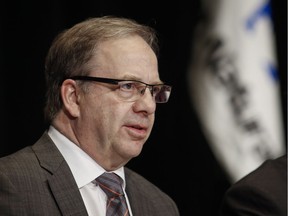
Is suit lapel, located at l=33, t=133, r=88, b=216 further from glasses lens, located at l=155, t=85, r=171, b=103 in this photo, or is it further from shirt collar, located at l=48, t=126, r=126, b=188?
glasses lens, located at l=155, t=85, r=171, b=103

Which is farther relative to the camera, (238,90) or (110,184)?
(238,90)

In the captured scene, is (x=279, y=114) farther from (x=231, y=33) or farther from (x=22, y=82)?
(x=22, y=82)

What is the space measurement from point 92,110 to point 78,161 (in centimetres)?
20

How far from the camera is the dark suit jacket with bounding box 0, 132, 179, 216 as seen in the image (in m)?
2.15

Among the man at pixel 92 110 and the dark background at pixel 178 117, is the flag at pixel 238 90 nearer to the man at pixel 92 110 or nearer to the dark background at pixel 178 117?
the dark background at pixel 178 117

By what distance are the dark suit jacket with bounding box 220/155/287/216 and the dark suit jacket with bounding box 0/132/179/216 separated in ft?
2.08

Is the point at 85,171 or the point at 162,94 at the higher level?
the point at 162,94

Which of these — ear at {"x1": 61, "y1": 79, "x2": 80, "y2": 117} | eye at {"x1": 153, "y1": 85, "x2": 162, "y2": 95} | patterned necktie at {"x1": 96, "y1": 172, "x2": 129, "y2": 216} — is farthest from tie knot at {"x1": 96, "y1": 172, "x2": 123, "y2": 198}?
eye at {"x1": 153, "y1": 85, "x2": 162, "y2": 95}

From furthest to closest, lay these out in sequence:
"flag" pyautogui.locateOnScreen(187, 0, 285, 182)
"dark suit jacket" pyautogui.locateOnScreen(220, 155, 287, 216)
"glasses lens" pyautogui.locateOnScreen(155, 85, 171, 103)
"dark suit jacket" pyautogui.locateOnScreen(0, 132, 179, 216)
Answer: "flag" pyautogui.locateOnScreen(187, 0, 285, 182)
"glasses lens" pyautogui.locateOnScreen(155, 85, 171, 103)
"dark suit jacket" pyautogui.locateOnScreen(220, 155, 287, 216)
"dark suit jacket" pyautogui.locateOnScreen(0, 132, 179, 216)

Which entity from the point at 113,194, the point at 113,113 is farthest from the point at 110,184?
the point at 113,113

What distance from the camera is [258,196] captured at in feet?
8.18

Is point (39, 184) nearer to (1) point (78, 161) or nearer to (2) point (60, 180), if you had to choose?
(2) point (60, 180)

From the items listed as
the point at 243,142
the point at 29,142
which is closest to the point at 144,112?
the point at 29,142

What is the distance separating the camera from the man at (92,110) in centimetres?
234
